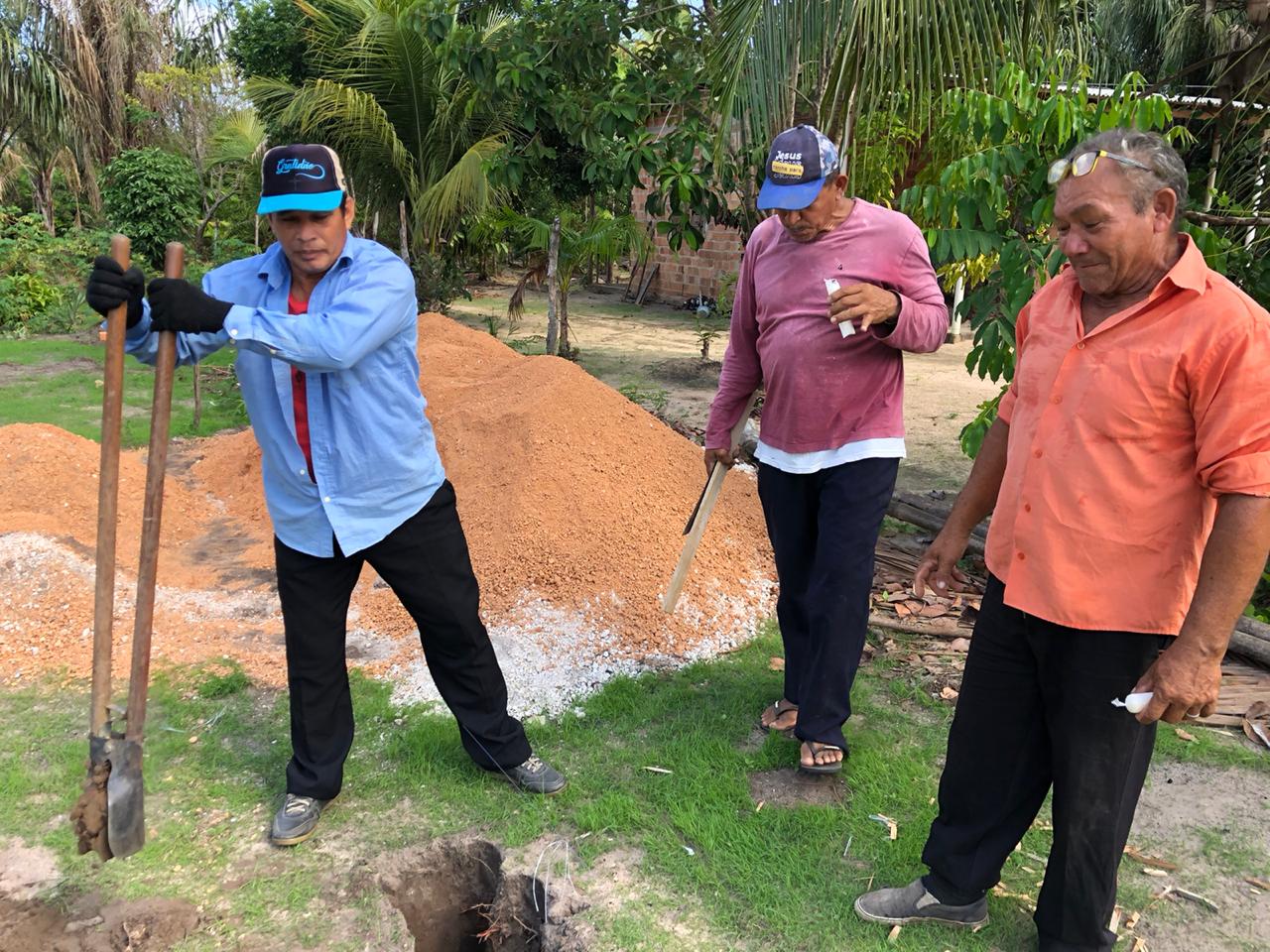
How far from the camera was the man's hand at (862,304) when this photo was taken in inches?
112

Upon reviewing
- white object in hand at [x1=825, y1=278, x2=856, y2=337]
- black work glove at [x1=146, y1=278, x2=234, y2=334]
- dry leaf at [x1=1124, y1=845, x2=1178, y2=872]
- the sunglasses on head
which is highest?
the sunglasses on head

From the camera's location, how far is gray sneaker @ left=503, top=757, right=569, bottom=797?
3.19 metres

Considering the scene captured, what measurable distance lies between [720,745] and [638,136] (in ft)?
16.4

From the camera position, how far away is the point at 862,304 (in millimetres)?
2848

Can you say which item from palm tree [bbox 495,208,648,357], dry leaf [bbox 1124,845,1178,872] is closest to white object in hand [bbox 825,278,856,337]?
dry leaf [bbox 1124,845,1178,872]

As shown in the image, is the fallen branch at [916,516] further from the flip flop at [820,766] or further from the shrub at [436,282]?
the shrub at [436,282]

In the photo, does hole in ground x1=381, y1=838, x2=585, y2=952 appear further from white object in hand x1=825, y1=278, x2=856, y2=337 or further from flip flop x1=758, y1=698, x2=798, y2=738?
white object in hand x1=825, y1=278, x2=856, y2=337

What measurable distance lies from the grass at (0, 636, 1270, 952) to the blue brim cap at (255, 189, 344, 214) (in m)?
1.86

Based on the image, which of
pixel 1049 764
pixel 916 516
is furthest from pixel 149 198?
pixel 1049 764

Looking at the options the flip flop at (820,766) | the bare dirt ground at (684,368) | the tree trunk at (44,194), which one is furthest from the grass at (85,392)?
the tree trunk at (44,194)

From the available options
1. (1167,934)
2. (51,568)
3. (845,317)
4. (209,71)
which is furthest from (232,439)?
(209,71)

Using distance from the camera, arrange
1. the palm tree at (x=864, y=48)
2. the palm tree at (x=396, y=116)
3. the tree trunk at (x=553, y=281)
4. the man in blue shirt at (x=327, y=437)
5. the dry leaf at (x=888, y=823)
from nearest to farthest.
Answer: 1. the man in blue shirt at (x=327, y=437)
2. the dry leaf at (x=888, y=823)
3. the palm tree at (x=864, y=48)
4. the tree trunk at (x=553, y=281)
5. the palm tree at (x=396, y=116)

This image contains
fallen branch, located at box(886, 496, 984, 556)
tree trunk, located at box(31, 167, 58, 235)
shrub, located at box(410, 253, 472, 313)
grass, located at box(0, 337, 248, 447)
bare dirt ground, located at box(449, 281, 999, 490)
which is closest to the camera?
fallen branch, located at box(886, 496, 984, 556)

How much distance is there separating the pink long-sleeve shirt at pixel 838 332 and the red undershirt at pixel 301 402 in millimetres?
1440
